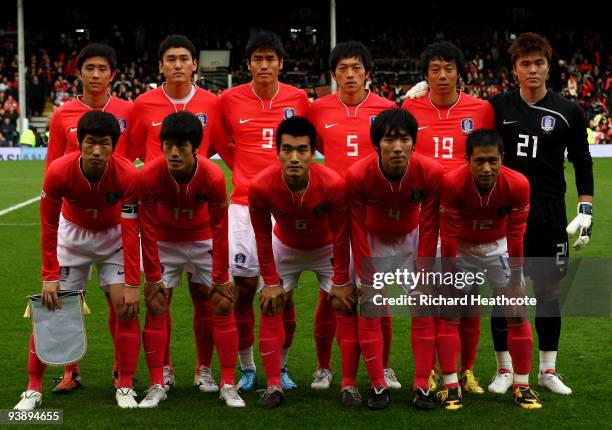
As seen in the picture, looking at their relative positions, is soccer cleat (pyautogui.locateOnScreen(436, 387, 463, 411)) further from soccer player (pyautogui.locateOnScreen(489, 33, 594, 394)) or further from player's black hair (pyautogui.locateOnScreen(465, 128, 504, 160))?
player's black hair (pyautogui.locateOnScreen(465, 128, 504, 160))

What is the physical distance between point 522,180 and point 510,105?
0.80 m

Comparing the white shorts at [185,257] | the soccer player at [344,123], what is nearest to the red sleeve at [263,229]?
the white shorts at [185,257]

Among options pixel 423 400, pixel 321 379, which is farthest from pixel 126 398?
pixel 423 400

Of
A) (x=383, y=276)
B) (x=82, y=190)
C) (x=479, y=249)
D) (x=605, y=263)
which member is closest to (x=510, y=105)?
(x=479, y=249)

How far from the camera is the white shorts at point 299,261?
590 centimetres

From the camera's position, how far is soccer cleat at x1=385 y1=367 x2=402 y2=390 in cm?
602

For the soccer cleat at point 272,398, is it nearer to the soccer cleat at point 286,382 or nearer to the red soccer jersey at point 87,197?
the soccer cleat at point 286,382

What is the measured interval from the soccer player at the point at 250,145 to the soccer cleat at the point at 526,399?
4.56 ft

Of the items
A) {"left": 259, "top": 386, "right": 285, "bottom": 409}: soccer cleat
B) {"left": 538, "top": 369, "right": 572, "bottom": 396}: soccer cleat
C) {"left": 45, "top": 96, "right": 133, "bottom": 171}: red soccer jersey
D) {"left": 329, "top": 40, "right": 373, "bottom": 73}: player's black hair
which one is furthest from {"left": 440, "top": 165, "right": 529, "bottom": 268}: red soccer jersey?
{"left": 45, "top": 96, "right": 133, "bottom": 171}: red soccer jersey

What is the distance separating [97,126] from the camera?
5445 millimetres

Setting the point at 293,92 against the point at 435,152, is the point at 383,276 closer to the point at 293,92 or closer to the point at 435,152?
the point at 435,152

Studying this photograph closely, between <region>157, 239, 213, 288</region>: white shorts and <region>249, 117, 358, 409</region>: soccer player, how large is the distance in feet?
1.40

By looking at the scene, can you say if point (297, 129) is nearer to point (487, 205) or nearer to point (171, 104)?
point (487, 205)

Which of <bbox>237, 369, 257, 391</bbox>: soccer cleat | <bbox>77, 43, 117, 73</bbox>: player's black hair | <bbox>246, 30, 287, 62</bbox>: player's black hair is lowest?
<bbox>237, 369, 257, 391</bbox>: soccer cleat
